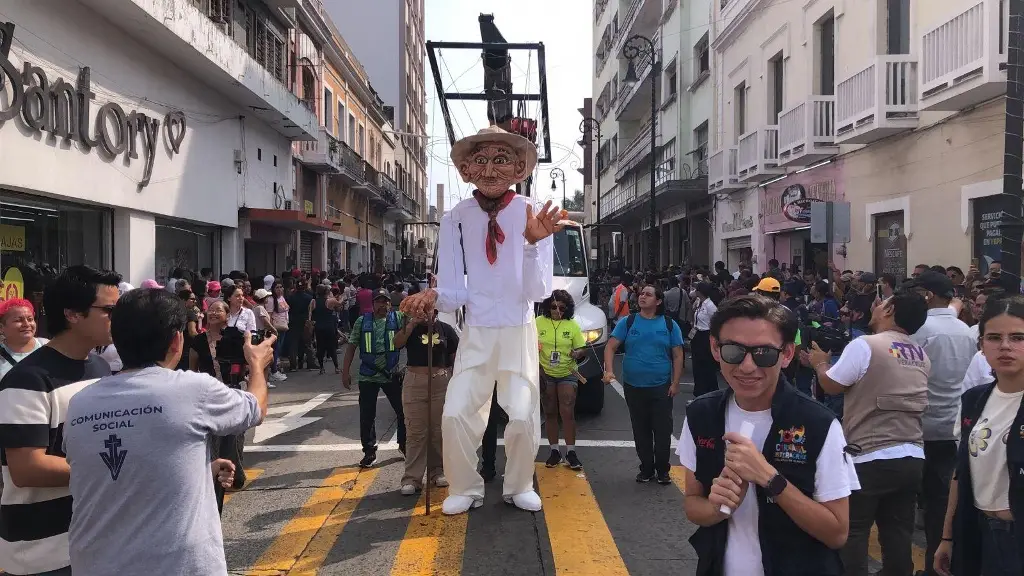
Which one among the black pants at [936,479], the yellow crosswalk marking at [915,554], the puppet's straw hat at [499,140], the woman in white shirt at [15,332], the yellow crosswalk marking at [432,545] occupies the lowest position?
the yellow crosswalk marking at [915,554]

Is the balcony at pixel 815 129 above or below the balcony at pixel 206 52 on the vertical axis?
below

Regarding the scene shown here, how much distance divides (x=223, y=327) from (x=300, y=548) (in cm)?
224

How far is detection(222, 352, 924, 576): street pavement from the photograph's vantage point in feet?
14.6

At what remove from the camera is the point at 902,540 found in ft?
12.0

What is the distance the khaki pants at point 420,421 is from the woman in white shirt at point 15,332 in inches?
110

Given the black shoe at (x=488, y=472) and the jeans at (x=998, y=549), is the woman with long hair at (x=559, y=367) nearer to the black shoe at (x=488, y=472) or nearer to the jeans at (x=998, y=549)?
the black shoe at (x=488, y=472)

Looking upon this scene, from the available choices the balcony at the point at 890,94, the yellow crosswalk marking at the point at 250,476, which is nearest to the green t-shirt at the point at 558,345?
the yellow crosswalk marking at the point at 250,476

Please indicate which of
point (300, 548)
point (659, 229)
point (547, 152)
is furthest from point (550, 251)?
point (659, 229)

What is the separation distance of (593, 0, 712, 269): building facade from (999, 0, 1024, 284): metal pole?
13.6 metres

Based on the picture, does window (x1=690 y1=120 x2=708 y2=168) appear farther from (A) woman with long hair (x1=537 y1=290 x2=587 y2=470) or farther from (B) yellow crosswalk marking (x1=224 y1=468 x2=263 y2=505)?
(B) yellow crosswalk marking (x1=224 y1=468 x2=263 y2=505)

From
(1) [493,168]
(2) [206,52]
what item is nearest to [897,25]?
(1) [493,168]

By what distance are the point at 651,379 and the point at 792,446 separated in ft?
13.2

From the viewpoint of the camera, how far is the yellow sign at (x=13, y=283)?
376 inches

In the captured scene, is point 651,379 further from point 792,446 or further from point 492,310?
point 792,446
